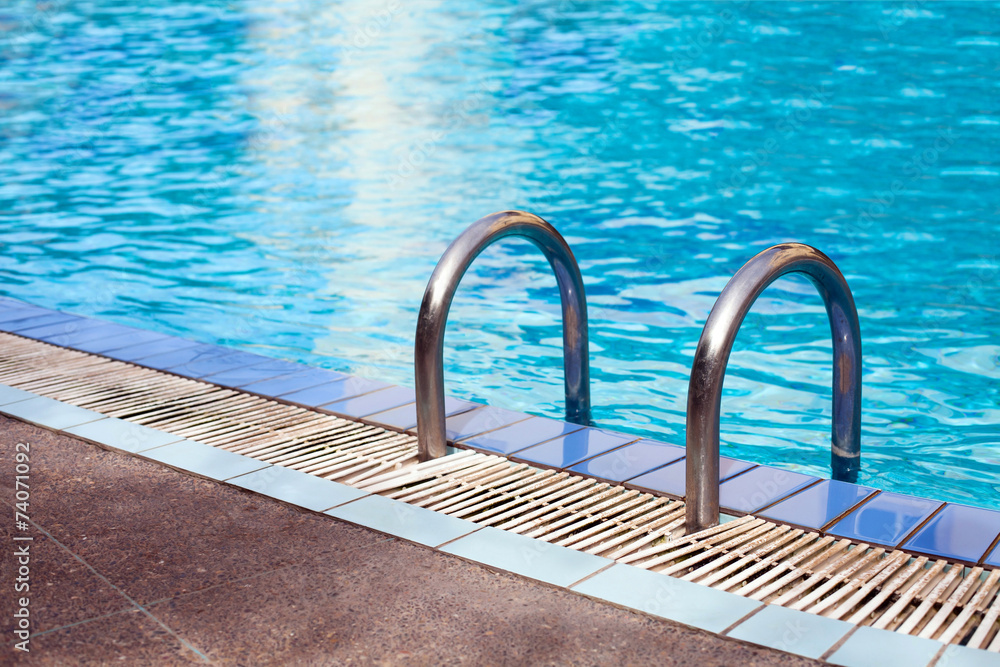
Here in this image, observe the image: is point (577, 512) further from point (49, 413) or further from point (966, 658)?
point (49, 413)

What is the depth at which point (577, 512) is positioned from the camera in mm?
3336

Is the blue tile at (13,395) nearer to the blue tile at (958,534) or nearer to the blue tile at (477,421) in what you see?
the blue tile at (477,421)

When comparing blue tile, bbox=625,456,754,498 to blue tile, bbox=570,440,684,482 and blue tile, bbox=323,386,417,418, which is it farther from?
blue tile, bbox=323,386,417,418

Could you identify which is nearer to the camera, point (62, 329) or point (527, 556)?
point (527, 556)

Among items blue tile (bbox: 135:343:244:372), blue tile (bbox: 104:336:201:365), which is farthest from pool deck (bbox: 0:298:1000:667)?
blue tile (bbox: 104:336:201:365)

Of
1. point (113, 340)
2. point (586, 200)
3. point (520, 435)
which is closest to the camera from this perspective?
point (520, 435)

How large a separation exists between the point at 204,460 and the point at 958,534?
2.69 metres

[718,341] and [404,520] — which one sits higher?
[718,341]

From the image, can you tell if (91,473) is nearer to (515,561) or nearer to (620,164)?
(515,561)

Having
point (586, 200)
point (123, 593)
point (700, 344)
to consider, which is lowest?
point (586, 200)

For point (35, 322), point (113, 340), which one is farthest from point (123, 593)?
point (35, 322)

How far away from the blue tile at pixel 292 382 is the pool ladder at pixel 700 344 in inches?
42.8

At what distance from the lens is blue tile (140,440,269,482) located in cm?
367

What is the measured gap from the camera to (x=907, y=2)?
789 inches
